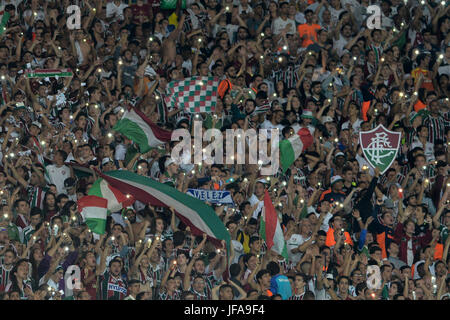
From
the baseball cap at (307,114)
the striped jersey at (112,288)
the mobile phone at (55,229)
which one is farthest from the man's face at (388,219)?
the mobile phone at (55,229)

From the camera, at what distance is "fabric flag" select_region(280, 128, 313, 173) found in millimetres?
16562

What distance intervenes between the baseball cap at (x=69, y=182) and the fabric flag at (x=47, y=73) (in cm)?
214

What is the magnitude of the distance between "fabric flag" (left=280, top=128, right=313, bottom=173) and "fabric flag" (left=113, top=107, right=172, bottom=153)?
5.47ft

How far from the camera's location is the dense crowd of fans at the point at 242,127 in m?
15.0

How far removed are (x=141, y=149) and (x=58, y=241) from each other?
89.1 inches

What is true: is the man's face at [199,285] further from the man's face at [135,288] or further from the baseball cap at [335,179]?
the baseball cap at [335,179]

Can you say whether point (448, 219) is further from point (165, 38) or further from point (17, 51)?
point (17, 51)

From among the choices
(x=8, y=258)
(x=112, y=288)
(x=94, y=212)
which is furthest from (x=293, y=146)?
(x=8, y=258)

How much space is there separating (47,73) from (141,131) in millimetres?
1928

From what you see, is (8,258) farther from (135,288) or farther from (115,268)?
(135,288)

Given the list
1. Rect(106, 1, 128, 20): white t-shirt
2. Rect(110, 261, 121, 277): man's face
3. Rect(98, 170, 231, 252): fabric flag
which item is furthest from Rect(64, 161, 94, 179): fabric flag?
Rect(106, 1, 128, 20): white t-shirt

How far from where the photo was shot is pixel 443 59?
60.9ft

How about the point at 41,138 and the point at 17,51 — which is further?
the point at 17,51
